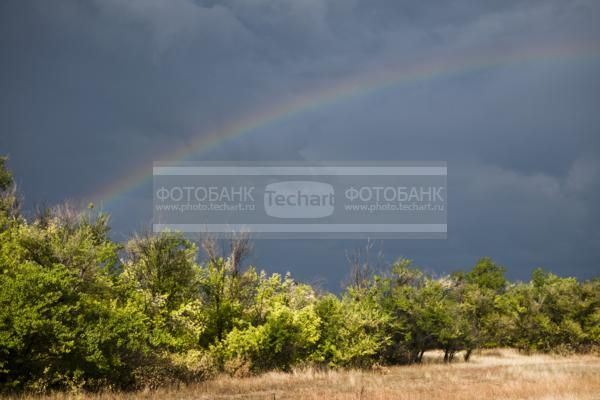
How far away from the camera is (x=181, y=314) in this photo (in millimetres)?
23938

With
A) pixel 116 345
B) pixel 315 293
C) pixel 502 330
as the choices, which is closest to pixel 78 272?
pixel 116 345

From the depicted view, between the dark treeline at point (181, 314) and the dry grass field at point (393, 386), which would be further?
the dry grass field at point (393, 386)

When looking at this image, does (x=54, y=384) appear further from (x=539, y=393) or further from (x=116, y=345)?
(x=539, y=393)

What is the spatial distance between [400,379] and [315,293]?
8587 mm

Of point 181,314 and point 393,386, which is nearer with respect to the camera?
point 393,386

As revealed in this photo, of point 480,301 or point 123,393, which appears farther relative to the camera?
point 480,301

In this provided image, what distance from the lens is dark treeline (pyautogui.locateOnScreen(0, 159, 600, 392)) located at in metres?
17.2

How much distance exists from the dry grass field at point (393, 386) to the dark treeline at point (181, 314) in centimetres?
138

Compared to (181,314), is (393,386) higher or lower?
lower

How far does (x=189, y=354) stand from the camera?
22.7 meters

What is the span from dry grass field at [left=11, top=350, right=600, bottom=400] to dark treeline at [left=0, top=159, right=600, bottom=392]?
138 centimetres

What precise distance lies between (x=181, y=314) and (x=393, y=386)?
34.2 feet

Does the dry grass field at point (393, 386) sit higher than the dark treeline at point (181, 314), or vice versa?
the dark treeline at point (181, 314)

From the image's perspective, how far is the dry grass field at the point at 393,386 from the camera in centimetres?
1878
